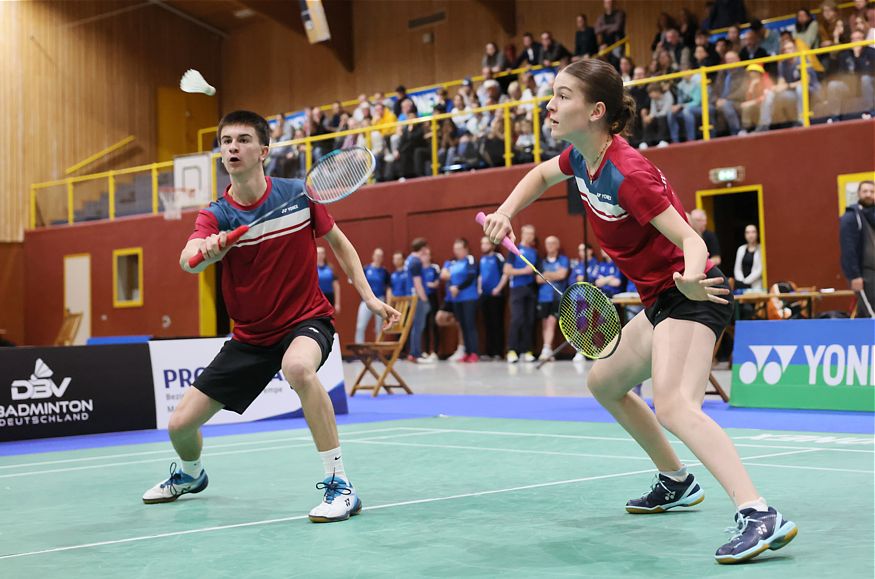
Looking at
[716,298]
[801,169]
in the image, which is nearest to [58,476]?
[716,298]

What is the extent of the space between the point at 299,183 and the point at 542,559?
7.53 feet

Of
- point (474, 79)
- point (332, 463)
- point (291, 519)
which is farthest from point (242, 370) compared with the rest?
point (474, 79)

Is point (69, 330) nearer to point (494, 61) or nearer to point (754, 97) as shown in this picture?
point (494, 61)

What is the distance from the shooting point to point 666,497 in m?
4.76

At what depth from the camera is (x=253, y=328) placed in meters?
5.17

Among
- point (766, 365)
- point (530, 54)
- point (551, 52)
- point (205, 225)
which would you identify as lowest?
point (766, 365)

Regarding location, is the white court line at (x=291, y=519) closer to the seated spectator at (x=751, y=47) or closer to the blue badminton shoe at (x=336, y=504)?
the blue badminton shoe at (x=336, y=504)

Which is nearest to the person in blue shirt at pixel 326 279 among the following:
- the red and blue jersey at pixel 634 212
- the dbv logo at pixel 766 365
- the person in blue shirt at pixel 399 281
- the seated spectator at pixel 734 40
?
the person in blue shirt at pixel 399 281

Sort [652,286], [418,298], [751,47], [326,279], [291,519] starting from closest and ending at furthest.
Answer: [652,286] → [291,519] → [751,47] → [418,298] → [326,279]

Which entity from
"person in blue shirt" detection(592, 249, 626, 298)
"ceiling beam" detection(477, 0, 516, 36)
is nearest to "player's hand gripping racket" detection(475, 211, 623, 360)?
"person in blue shirt" detection(592, 249, 626, 298)

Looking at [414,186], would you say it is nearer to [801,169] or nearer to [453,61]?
[453,61]

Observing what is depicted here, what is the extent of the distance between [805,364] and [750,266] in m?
4.96

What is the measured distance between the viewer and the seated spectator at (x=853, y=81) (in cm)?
1388

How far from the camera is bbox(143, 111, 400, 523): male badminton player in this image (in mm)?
5059
